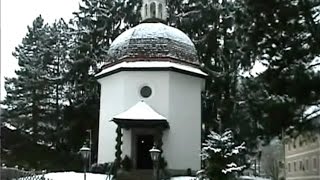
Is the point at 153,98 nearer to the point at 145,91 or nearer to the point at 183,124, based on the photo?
the point at 145,91

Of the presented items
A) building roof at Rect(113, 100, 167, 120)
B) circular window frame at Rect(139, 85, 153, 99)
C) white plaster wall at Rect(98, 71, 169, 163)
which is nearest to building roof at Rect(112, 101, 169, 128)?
building roof at Rect(113, 100, 167, 120)

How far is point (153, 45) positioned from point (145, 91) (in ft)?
9.39

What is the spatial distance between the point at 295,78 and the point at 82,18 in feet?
101

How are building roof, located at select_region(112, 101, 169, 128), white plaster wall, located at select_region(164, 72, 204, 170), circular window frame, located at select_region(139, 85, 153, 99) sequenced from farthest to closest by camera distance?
circular window frame, located at select_region(139, 85, 153, 99) < white plaster wall, located at select_region(164, 72, 204, 170) < building roof, located at select_region(112, 101, 169, 128)

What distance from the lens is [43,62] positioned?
1773 inches

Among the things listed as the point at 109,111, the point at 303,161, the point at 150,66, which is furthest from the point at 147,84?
the point at 303,161

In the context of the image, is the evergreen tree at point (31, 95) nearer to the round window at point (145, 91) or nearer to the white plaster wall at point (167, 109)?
the white plaster wall at point (167, 109)

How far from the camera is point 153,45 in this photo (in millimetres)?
31188

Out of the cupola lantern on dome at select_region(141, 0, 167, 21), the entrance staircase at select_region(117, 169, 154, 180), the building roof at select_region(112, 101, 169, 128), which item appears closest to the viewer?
the entrance staircase at select_region(117, 169, 154, 180)

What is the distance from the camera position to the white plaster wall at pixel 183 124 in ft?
97.3

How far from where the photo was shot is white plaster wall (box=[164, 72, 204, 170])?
29.7 meters

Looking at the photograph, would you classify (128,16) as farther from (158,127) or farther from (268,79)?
(268,79)

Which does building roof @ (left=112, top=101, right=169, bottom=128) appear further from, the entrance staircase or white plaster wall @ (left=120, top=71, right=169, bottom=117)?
the entrance staircase

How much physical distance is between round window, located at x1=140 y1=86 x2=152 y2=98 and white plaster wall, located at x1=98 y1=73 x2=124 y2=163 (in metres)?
1.12
